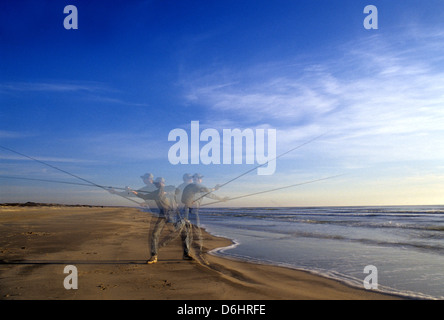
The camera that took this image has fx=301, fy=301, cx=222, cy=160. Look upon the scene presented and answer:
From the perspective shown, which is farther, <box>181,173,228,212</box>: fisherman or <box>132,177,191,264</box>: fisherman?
<box>181,173,228,212</box>: fisherman

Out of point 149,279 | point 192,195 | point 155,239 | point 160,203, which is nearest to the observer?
point 149,279

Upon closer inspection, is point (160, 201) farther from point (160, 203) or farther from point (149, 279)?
point (149, 279)

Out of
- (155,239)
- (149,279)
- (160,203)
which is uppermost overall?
(160,203)

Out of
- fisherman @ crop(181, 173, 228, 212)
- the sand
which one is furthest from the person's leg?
fisherman @ crop(181, 173, 228, 212)

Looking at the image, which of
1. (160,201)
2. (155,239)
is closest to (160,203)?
(160,201)

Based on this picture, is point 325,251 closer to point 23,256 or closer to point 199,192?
point 199,192

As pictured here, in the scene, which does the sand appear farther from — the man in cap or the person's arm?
the person's arm

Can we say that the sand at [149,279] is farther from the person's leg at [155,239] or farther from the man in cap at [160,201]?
the man in cap at [160,201]

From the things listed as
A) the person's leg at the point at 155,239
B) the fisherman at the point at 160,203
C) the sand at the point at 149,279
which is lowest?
the sand at the point at 149,279

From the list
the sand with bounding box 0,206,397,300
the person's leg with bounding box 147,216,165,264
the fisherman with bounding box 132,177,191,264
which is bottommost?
the sand with bounding box 0,206,397,300

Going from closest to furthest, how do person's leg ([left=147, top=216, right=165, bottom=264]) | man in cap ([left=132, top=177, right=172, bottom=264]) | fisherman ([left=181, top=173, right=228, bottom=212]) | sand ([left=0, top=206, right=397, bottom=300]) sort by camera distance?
sand ([left=0, top=206, right=397, bottom=300]), person's leg ([left=147, top=216, right=165, bottom=264]), man in cap ([left=132, top=177, right=172, bottom=264]), fisherman ([left=181, top=173, right=228, bottom=212])

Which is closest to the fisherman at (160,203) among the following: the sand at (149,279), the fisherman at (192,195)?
the fisherman at (192,195)
